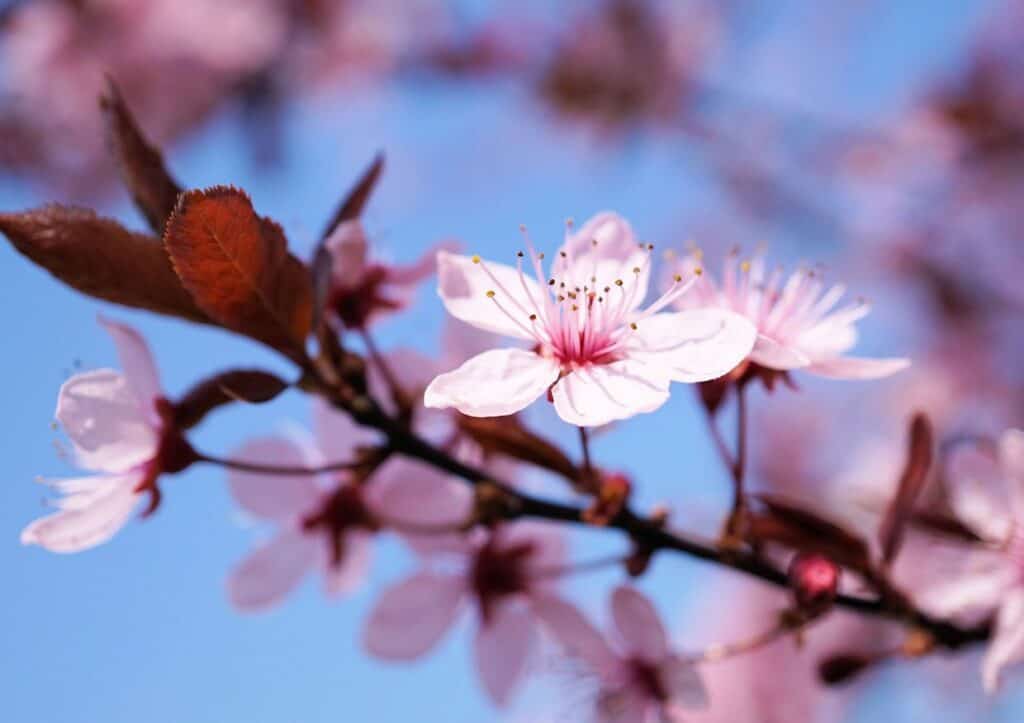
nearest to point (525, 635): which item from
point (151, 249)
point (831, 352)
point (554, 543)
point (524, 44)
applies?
point (554, 543)

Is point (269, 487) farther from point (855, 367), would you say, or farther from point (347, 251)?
point (855, 367)

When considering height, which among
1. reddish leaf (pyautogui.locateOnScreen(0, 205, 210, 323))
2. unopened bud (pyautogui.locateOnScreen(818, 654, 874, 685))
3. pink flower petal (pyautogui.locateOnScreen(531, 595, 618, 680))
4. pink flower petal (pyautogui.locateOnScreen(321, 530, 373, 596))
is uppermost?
reddish leaf (pyautogui.locateOnScreen(0, 205, 210, 323))

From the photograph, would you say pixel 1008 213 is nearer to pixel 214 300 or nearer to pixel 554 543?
pixel 554 543

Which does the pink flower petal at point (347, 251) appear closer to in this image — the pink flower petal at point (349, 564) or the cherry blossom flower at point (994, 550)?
the pink flower petal at point (349, 564)

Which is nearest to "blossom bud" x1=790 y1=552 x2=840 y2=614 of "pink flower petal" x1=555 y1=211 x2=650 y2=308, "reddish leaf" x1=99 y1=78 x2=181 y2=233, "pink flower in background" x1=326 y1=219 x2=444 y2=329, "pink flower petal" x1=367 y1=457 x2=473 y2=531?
"pink flower petal" x1=555 y1=211 x2=650 y2=308

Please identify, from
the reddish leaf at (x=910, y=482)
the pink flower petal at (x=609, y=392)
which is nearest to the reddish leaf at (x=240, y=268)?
the pink flower petal at (x=609, y=392)

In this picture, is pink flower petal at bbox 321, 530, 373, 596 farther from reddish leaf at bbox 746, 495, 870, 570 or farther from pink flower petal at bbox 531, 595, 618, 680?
reddish leaf at bbox 746, 495, 870, 570
